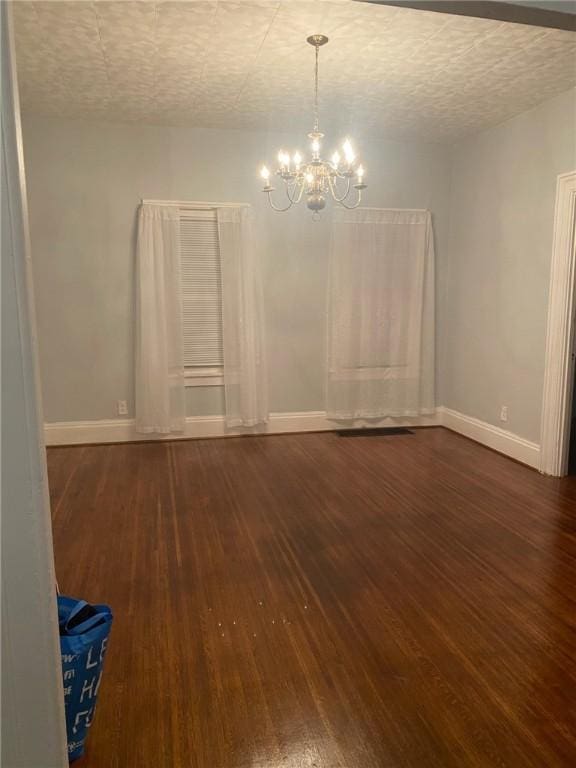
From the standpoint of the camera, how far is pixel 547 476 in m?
4.26

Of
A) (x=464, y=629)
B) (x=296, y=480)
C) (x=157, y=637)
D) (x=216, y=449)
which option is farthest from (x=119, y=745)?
(x=216, y=449)

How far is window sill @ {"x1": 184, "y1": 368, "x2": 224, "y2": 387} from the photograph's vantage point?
5219mm

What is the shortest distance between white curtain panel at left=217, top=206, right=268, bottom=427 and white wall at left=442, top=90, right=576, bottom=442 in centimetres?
201

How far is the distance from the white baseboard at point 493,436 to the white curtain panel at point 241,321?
194cm

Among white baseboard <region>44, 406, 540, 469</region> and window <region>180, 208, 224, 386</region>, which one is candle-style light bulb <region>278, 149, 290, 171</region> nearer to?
window <region>180, 208, 224, 386</region>

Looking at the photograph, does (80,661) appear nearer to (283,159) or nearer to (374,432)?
(283,159)

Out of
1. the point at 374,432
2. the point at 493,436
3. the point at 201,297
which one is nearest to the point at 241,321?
the point at 201,297

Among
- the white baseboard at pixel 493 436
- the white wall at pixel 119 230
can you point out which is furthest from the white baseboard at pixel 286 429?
the white wall at pixel 119 230

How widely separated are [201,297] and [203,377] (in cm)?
76

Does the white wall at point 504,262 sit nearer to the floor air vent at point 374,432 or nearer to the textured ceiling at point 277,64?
the textured ceiling at point 277,64

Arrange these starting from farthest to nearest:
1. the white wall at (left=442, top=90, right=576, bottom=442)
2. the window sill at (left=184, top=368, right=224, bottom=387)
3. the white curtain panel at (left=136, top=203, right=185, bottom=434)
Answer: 1. the window sill at (left=184, top=368, right=224, bottom=387)
2. the white curtain panel at (left=136, top=203, right=185, bottom=434)
3. the white wall at (left=442, top=90, right=576, bottom=442)

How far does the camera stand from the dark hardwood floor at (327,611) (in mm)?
1772

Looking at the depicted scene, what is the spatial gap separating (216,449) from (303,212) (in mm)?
2390

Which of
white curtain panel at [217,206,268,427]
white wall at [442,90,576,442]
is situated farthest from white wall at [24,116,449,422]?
white wall at [442,90,576,442]
